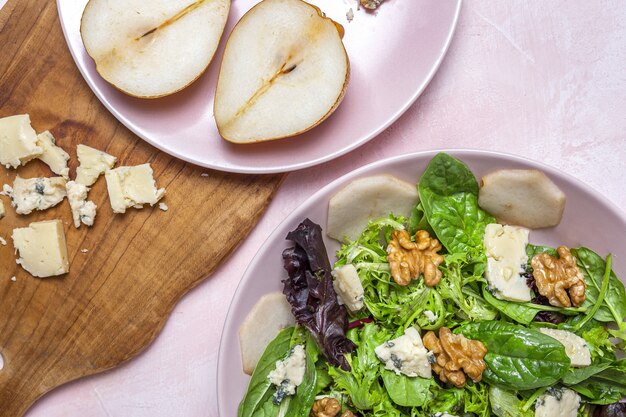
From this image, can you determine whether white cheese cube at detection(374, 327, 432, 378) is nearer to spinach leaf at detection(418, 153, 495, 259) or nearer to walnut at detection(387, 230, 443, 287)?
walnut at detection(387, 230, 443, 287)

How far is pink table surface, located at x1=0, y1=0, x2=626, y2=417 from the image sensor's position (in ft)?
5.23

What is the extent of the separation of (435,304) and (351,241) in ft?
0.77

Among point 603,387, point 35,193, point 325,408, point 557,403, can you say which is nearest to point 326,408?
point 325,408

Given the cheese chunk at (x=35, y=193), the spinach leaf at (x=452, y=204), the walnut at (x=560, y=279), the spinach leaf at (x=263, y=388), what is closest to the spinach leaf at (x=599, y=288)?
the walnut at (x=560, y=279)

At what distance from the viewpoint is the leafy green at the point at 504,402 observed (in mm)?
1425

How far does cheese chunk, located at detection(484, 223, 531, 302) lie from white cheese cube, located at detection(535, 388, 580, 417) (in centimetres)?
21

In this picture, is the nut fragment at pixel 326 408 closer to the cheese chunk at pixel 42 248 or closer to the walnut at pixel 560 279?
the walnut at pixel 560 279

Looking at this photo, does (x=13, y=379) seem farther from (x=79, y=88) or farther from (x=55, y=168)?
(x=79, y=88)

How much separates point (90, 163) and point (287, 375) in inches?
26.6

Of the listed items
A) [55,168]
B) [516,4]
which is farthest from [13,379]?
[516,4]

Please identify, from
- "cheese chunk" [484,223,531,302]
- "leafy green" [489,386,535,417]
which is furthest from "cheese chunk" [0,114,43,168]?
"leafy green" [489,386,535,417]

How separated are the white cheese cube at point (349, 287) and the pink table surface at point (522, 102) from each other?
27cm

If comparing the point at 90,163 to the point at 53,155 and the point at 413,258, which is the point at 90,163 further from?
the point at 413,258

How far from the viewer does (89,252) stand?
5.19 ft
